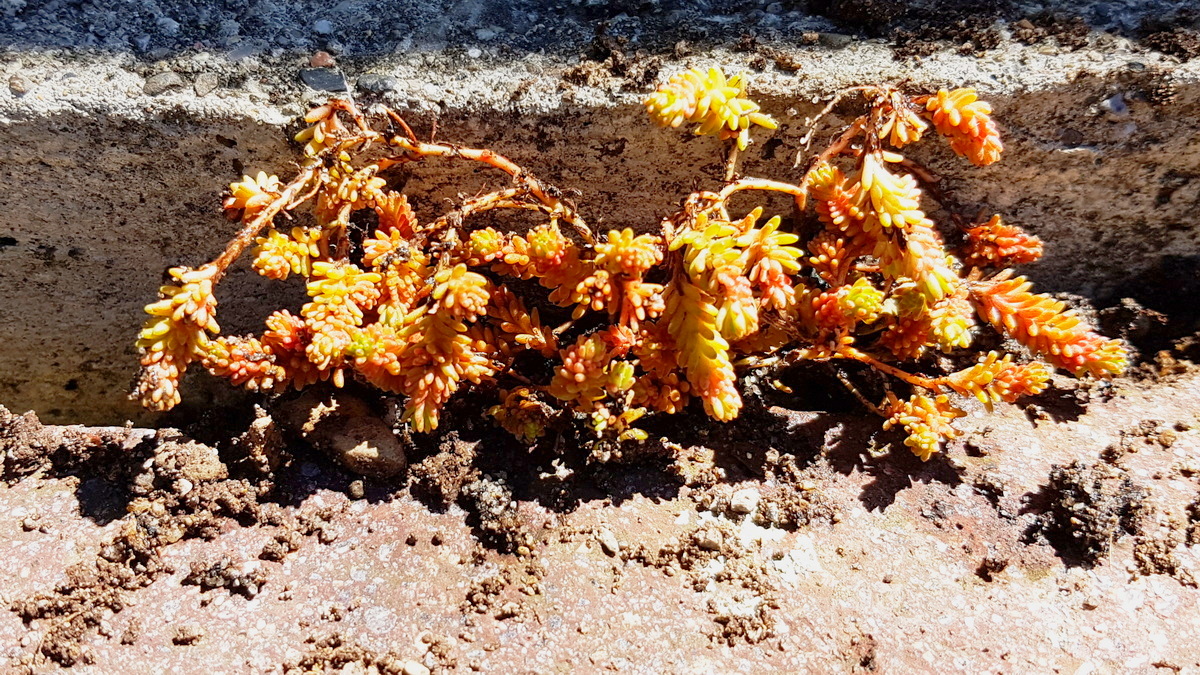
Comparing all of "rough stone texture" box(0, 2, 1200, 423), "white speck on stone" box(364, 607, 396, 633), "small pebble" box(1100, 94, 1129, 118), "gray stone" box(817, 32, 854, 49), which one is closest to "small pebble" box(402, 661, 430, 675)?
"white speck on stone" box(364, 607, 396, 633)

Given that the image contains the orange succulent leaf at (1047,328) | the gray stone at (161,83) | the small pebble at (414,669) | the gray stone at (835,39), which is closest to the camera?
the small pebble at (414,669)

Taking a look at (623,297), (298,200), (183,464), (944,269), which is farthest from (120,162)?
(944,269)

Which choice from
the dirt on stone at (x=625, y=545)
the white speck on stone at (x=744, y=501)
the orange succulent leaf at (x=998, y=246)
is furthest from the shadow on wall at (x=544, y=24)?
the white speck on stone at (x=744, y=501)

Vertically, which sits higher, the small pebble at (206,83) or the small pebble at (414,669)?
the small pebble at (206,83)

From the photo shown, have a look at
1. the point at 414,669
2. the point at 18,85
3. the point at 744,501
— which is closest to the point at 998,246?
the point at 744,501

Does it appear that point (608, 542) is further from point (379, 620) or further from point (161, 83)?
point (161, 83)

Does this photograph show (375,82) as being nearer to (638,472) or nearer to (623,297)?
(623,297)

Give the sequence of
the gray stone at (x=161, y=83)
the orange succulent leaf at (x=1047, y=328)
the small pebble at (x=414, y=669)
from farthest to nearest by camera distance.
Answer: the gray stone at (x=161, y=83) < the orange succulent leaf at (x=1047, y=328) < the small pebble at (x=414, y=669)

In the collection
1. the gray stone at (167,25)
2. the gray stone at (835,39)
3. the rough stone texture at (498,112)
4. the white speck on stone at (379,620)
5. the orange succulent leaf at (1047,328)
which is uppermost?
the gray stone at (835,39)

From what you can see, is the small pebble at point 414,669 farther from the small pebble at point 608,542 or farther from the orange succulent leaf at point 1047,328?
the orange succulent leaf at point 1047,328
